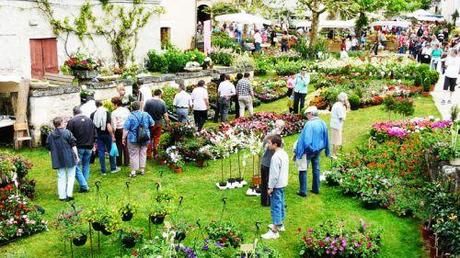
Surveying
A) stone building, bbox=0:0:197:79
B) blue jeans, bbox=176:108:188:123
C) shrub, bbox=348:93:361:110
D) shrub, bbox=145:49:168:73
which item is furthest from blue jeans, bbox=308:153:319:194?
shrub, bbox=145:49:168:73

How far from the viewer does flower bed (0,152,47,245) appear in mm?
8781

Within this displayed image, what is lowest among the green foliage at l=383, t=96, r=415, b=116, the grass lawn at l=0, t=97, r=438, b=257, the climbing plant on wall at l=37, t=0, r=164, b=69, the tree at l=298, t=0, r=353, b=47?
the grass lawn at l=0, t=97, r=438, b=257

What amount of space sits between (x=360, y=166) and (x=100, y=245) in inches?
235

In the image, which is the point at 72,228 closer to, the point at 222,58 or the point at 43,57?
the point at 43,57

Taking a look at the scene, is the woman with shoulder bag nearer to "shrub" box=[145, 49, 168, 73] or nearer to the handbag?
the handbag

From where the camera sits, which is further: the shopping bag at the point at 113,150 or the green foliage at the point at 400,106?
the green foliage at the point at 400,106

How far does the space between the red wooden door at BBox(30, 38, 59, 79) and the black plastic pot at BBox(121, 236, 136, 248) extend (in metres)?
11.3

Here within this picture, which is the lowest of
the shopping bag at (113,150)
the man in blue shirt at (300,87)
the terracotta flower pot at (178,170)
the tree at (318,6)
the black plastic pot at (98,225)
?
the terracotta flower pot at (178,170)

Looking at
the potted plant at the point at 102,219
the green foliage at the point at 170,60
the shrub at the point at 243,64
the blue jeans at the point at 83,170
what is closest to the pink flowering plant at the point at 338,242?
the potted plant at the point at 102,219

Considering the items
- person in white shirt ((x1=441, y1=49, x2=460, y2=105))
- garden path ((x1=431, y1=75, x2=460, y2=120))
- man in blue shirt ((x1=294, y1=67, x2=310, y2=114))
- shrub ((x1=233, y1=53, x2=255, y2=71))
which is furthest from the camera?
shrub ((x1=233, y1=53, x2=255, y2=71))

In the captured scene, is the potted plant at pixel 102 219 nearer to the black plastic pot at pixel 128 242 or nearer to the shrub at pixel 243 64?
the black plastic pot at pixel 128 242

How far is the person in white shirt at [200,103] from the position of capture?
14789 mm

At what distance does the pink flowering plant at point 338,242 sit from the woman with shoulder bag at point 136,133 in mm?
4462

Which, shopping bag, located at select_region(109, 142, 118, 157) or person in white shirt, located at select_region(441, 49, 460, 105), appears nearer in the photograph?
shopping bag, located at select_region(109, 142, 118, 157)
